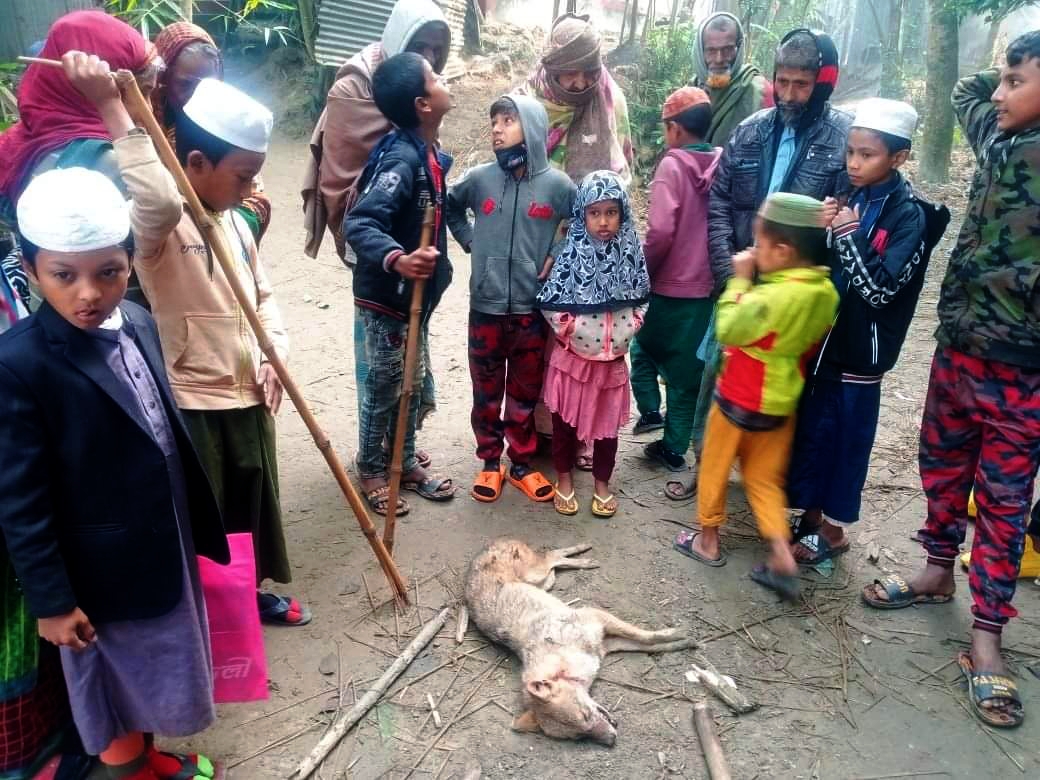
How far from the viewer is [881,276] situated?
3.02 metres

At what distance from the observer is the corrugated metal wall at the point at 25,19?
16.2 feet

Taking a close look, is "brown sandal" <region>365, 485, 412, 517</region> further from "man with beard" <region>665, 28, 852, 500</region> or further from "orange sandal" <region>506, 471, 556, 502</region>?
"man with beard" <region>665, 28, 852, 500</region>

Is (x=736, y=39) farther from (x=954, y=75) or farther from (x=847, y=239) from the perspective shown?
(x=954, y=75)

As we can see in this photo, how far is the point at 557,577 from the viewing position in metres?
3.55

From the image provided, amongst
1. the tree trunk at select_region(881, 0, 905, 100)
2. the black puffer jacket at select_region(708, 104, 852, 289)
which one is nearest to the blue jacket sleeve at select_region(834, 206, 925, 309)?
the black puffer jacket at select_region(708, 104, 852, 289)

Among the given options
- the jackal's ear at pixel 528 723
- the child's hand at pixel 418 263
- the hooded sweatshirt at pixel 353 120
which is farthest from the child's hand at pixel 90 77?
the jackal's ear at pixel 528 723

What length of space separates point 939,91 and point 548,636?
30.4 feet

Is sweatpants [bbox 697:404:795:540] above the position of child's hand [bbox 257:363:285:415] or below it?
below

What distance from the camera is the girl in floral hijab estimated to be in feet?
11.8

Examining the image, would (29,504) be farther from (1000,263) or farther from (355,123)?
(1000,263)

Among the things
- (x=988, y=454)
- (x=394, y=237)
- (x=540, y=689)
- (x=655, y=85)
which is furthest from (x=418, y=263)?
(x=655, y=85)

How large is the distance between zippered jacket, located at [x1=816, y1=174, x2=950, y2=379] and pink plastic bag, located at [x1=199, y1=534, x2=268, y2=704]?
2.51m

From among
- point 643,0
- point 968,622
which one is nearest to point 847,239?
point 968,622

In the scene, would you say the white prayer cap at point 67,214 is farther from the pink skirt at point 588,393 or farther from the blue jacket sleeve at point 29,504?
the pink skirt at point 588,393
